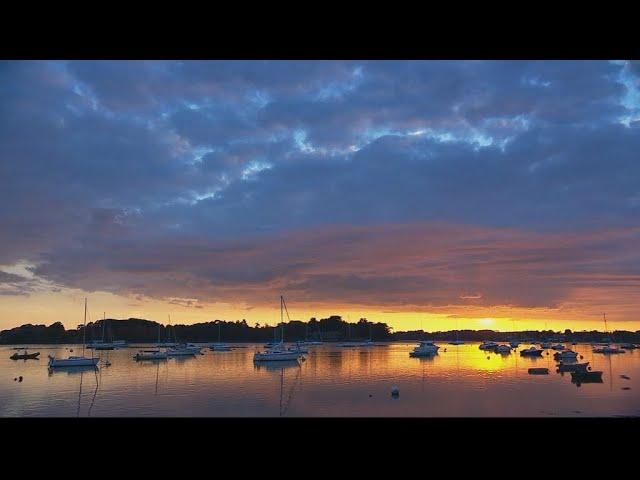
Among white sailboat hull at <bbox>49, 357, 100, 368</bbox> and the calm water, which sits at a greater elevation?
white sailboat hull at <bbox>49, 357, 100, 368</bbox>

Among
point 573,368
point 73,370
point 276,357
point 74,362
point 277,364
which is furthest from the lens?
point 276,357

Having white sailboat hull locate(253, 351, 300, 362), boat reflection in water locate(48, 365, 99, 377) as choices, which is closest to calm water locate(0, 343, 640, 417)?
boat reflection in water locate(48, 365, 99, 377)

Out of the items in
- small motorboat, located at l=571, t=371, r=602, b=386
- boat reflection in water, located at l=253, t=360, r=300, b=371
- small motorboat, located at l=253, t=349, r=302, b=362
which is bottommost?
small motorboat, located at l=571, t=371, r=602, b=386

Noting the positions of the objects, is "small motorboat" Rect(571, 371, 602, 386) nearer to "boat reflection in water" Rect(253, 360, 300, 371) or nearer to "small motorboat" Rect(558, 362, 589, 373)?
"small motorboat" Rect(558, 362, 589, 373)

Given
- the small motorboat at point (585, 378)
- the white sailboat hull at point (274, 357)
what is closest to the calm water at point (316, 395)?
the small motorboat at point (585, 378)

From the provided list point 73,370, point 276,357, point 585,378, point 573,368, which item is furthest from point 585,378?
A: point 73,370

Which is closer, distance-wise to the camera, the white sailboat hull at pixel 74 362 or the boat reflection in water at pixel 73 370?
the boat reflection in water at pixel 73 370

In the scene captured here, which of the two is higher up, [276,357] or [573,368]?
[276,357]

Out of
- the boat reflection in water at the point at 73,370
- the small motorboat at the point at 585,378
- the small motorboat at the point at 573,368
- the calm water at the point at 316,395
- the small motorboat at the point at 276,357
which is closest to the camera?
the calm water at the point at 316,395

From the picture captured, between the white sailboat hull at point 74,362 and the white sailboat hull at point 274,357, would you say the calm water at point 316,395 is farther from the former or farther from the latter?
the white sailboat hull at point 274,357

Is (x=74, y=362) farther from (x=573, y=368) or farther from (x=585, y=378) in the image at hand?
(x=573, y=368)
